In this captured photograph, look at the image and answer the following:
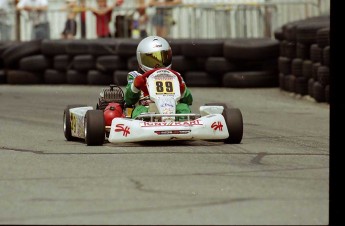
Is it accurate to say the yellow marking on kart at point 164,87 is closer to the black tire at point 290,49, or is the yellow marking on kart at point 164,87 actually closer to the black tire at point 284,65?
the black tire at point 290,49

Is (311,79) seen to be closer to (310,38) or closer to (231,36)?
(310,38)

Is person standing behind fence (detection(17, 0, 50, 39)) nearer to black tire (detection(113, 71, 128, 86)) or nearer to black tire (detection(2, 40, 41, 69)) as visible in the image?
black tire (detection(2, 40, 41, 69))

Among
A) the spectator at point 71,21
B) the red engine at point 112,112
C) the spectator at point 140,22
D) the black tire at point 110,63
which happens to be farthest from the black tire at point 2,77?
the red engine at point 112,112

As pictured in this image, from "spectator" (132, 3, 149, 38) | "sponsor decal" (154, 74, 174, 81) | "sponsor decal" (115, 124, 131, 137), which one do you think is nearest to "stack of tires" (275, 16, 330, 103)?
"spectator" (132, 3, 149, 38)

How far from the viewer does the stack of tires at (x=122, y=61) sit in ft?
65.4

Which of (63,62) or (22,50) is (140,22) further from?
(22,50)

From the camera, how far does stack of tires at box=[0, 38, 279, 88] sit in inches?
785

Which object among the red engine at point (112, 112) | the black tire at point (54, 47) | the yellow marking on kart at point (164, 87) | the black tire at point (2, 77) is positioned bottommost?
the black tire at point (2, 77)

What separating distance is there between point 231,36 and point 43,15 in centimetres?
403

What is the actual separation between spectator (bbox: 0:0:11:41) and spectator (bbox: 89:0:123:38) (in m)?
2.09

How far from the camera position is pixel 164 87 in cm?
1086

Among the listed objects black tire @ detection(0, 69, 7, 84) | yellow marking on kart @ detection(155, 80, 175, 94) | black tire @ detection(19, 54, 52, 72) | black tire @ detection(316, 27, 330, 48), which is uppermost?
black tire @ detection(316, 27, 330, 48)

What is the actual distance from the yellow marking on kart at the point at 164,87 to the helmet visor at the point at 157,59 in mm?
459

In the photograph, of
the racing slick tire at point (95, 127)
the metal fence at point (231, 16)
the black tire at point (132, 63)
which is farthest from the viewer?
the metal fence at point (231, 16)
